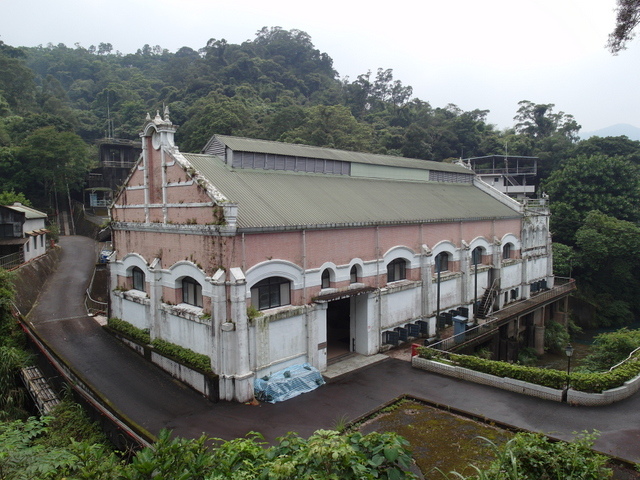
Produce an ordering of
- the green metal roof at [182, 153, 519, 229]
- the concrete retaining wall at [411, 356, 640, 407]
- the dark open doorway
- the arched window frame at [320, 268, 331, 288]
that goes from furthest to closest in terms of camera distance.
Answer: the dark open doorway < the arched window frame at [320, 268, 331, 288] < the green metal roof at [182, 153, 519, 229] < the concrete retaining wall at [411, 356, 640, 407]

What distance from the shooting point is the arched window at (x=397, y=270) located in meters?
24.9

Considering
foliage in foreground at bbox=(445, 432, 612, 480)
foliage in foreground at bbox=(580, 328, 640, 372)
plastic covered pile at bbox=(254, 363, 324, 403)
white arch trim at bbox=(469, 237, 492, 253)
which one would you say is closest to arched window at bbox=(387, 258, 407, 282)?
white arch trim at bbox=(469, 237, 492, 253)

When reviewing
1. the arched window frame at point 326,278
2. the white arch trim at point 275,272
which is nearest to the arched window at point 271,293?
the white arch trim at point 275,272

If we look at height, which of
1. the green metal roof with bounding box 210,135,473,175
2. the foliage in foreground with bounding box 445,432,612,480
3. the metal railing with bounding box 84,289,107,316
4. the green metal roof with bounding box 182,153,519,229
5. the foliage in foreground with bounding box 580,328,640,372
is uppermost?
the green metal roof with bounding box 210,135,473,175

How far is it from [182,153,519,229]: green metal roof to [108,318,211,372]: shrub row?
19.5 ft

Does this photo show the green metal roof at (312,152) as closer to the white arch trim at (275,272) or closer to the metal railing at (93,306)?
the white arch trim at (275,272)

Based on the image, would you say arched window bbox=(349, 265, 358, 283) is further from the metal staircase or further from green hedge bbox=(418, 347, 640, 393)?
the metal staircase

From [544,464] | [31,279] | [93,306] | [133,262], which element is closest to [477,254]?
[133,262]

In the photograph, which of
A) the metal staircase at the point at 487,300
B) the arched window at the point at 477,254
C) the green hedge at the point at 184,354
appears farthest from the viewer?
the arched window at the point at 477,254

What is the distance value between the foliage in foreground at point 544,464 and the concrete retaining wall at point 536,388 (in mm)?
9282

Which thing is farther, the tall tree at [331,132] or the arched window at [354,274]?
the tall tree at [331,132]

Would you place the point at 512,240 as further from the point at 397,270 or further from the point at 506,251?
the point at 397,270

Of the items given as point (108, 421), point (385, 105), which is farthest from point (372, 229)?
point (385, 105)

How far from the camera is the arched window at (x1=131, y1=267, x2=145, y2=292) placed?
2405cm
